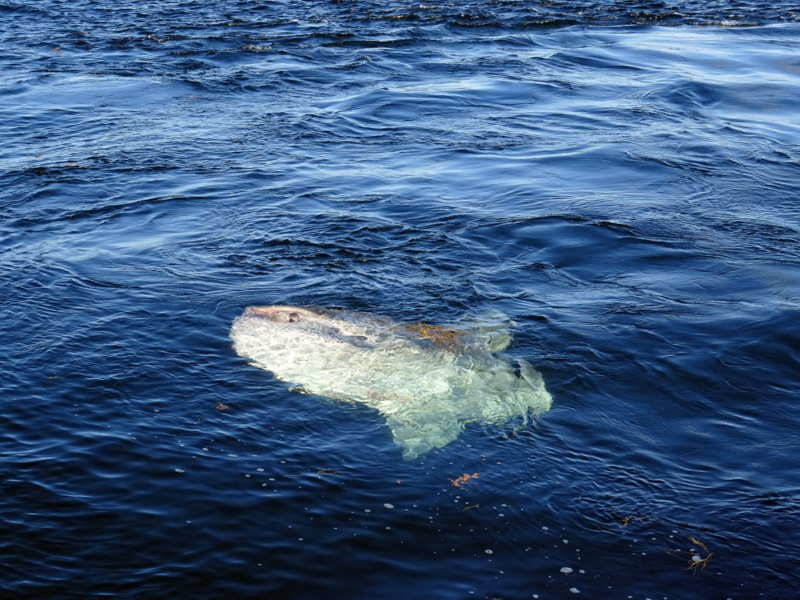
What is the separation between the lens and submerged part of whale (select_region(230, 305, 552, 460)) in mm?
7766

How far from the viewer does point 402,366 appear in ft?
27.0

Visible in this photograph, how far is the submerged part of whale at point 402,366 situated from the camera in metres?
7.77

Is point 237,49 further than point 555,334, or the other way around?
point 237,49

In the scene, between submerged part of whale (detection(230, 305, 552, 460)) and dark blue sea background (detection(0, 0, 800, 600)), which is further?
submerged part of whale (detection(230, 305, 552, 460))

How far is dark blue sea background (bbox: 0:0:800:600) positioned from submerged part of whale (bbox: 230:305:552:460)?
173 millimetres

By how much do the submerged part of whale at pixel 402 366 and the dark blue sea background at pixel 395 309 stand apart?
173 mm

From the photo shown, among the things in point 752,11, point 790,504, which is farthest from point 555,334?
point 752,11

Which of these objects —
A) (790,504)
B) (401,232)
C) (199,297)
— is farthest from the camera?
(401,232)

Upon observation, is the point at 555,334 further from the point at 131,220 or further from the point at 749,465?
the point at 131,220

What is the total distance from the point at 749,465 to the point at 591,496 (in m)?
1.36

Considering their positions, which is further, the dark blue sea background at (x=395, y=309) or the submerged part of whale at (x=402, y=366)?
the submerged part of whale at (x=402, y=366)

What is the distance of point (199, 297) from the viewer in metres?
9.69

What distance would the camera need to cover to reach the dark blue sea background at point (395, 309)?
630 centimetres

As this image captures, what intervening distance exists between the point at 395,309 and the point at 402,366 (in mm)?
1259
